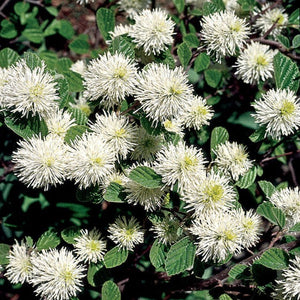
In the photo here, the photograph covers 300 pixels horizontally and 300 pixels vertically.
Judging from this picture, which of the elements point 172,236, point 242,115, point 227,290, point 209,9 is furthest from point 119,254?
point 242,115

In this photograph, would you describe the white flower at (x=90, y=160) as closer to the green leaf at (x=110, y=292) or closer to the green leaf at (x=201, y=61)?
the green leaf at (x=110, y=292)

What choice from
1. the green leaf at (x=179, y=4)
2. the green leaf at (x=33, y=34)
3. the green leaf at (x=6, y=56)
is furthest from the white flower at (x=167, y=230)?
the green leaf at (x=33, y=34)

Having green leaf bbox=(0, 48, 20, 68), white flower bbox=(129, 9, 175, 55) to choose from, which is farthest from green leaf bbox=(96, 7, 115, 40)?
green leaf bbox=(0, 48, 20, 68)

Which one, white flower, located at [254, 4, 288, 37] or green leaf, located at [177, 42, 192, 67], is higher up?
white flower, located at [254, 4, 288, 37]

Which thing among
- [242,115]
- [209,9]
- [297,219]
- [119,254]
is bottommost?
[119,254]

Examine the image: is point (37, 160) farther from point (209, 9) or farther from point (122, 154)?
point (209, 9)

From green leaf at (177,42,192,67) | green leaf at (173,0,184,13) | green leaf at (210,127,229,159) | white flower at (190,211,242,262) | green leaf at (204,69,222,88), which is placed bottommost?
white flower at (190,211,242,262)

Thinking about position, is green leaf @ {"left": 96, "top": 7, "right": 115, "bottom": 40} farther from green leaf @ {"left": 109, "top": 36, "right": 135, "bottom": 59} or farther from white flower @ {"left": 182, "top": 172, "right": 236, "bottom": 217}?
white flower @ {"left": 182, "top": 172, "right": 236, "bottom": 217}
